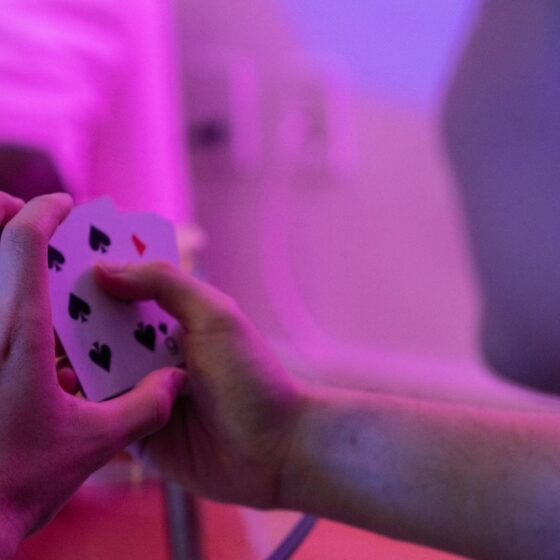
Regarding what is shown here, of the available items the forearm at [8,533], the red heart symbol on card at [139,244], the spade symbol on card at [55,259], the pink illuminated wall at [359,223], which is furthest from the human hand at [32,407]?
the pink illuminated wall at [359,223]

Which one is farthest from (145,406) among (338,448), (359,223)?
(359,223)

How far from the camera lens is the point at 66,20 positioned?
1.35 metres

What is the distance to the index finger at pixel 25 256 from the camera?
45 cm

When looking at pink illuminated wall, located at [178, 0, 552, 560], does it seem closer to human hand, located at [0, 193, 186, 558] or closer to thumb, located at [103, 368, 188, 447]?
thumb, located at [103, 368, 188, 447]

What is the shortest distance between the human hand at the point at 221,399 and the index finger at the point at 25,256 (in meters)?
0.18

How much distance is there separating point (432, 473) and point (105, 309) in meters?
0.35

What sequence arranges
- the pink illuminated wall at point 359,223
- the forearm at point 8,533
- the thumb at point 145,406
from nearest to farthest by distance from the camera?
1. the forearm at point 8,533
2. the thumb at point 145,406
3. the pink illuminated wall at point 359,223

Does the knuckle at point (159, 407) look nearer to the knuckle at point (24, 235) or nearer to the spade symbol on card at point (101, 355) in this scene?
the spade symbol on card at point (101, 355)

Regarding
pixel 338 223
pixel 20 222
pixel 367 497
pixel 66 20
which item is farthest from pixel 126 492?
pixel 338 223

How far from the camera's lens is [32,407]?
45 cm

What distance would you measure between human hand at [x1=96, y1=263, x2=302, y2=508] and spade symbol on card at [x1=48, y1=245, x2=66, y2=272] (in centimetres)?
5

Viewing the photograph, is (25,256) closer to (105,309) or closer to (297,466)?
(105,309)

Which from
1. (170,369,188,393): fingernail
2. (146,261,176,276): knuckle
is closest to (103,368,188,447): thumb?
(170,369,188,393): fingernail

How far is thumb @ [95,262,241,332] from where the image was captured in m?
0.65
